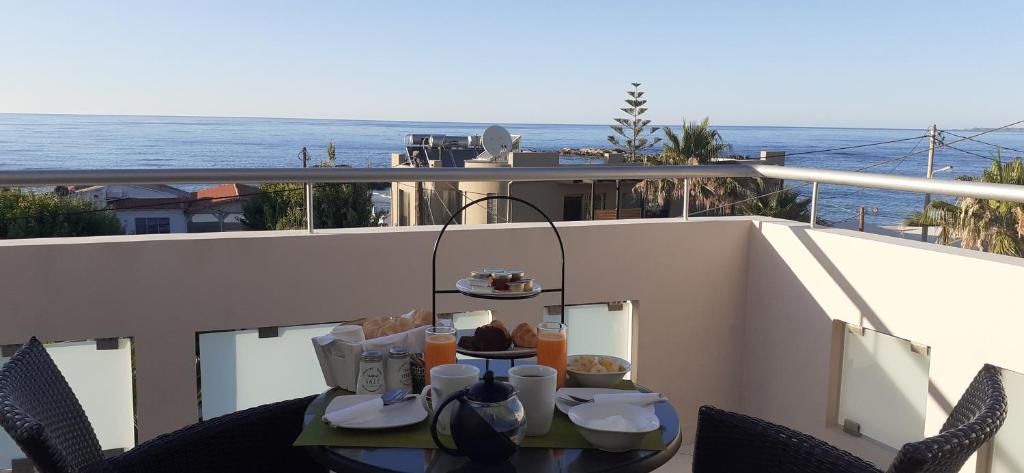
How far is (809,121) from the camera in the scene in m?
49.3

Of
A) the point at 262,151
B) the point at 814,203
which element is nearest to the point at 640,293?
the point at 814,203

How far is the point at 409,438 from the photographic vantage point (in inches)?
57.2

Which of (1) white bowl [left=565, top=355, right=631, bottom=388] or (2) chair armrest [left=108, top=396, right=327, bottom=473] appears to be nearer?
(2) chair armrest [left=108, top=396, right=327, bottom=473]

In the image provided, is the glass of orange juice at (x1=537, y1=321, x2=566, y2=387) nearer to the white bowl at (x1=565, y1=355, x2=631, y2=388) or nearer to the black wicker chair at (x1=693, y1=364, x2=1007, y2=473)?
the white bowl at (x1=565, y1=355, x2=631, y2=388)

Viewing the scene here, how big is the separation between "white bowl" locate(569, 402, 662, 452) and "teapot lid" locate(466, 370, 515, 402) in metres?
0.20

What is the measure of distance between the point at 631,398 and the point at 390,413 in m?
0.48

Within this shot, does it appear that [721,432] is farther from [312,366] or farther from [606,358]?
[312,366]

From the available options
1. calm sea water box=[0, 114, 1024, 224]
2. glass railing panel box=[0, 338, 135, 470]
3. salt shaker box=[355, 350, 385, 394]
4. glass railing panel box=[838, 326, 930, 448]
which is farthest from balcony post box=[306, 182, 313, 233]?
calm sea water box=[0, 114, 1024, 224]

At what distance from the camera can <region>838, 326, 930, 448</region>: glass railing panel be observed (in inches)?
108

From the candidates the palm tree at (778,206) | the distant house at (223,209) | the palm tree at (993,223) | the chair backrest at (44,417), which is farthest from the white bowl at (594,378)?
the palm tree at (778,206)

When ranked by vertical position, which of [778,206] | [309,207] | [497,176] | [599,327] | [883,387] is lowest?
[778,206]

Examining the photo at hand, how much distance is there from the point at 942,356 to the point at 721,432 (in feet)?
4.09

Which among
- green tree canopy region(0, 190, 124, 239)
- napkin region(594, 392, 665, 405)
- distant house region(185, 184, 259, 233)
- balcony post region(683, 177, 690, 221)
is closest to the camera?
napkin region(594, 392, 665, 405)

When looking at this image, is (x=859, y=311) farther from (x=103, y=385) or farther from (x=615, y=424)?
(x=103, y=385)
